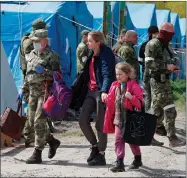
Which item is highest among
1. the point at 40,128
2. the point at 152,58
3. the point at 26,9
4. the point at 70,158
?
the point at 26,9

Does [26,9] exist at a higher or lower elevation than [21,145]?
higher

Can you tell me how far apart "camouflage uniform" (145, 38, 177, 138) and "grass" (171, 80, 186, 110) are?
20.9ft

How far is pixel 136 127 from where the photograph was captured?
20.9 ft

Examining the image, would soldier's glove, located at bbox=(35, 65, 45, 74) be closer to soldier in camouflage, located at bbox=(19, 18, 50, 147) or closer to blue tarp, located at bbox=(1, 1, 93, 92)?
soldier in camouflage, located at bbox=(19, 18, 50, 147)

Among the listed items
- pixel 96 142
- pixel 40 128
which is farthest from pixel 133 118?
pixel 40 128

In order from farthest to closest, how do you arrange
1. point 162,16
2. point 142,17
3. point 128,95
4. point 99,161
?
1. point 162,16
2. point 142,17
3. point 99,161
4. point 128,95

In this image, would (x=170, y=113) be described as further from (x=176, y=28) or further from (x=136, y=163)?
(x=176, y=28)

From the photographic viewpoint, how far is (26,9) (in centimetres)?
1201

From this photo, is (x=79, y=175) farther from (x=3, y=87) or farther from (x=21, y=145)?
(x=3, y=87)

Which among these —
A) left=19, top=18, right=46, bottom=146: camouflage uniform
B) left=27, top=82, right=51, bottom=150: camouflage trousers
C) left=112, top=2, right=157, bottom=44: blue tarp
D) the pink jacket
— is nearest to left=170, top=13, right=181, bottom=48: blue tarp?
left=112, top=2, right=157, bottom=44: blue tarp

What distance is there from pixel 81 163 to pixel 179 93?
1078 centimetres

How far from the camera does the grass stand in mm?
15375

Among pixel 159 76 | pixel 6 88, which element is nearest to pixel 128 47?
pixel 159 76

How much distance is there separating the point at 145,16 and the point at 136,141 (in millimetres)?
13438
